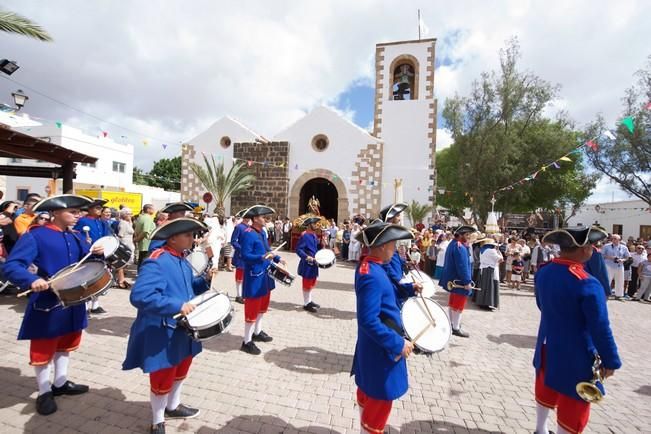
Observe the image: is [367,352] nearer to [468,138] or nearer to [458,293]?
[458,293]

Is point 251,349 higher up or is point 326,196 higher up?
point 326,196

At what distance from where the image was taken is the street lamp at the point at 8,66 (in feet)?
24.9

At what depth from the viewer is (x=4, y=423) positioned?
9.70 feet

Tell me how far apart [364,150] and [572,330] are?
1506cm

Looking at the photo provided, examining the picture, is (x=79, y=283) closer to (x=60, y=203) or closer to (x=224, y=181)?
(x=60, y=203)

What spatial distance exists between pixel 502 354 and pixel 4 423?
19.7 feet

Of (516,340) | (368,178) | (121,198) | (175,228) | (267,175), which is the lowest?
(516,340)

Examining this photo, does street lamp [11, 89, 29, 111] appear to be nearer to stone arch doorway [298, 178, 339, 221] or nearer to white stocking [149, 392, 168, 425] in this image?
white stocking [149, 392, 168, 425]

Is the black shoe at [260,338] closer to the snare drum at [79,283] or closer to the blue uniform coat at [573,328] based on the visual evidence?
the snare drum at [79,283]

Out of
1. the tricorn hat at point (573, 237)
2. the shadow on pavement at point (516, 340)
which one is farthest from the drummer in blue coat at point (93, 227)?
the shadow on pavement at point (516, 340)

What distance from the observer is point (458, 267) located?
5.77 m

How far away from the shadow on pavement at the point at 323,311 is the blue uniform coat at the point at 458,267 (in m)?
2.05

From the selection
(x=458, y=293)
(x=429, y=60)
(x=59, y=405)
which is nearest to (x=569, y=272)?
(x=458, y=293)

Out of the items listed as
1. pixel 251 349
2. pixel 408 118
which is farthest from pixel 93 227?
pixel 408 118
